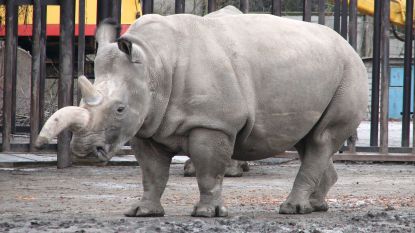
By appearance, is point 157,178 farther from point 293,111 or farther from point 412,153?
point 412,153

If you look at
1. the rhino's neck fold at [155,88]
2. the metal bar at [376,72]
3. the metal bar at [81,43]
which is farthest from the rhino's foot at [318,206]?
the metal bar at [376,72]

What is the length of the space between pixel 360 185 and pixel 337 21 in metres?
3.32

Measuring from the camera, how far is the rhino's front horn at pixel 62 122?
7.06 metres

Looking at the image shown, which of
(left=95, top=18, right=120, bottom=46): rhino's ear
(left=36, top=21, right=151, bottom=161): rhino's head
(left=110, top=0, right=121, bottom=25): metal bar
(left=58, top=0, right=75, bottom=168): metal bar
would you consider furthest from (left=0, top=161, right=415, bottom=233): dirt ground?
(left=110, top=0, right=121, bottom=25): metal bar

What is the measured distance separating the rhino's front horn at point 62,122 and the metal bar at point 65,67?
6029 millimetres

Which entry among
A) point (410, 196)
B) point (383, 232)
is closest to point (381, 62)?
point (410, 196)

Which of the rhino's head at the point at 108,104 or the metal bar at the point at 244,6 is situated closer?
the rhino's head at the point at 108,104

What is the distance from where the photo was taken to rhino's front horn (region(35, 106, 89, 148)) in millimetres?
7059

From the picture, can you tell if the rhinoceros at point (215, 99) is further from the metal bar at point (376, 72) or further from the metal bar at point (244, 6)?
the metal bar at point (376, 72)

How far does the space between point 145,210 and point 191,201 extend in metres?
1.70

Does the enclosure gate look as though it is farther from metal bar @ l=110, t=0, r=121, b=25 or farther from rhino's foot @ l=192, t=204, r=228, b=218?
rhino's foot @ l=192, t=204, r=228, b=218

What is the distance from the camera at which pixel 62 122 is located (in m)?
7.12

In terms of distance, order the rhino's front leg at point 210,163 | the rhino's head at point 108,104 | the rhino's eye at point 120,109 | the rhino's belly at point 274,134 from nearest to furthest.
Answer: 1. the rhino's head at point 108,104
2. the rhino's eye at point 120,109
3. the rhino's front leg at point 210,163
4. the rhino's belly at point 274,134

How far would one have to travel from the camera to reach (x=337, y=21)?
14484mm
